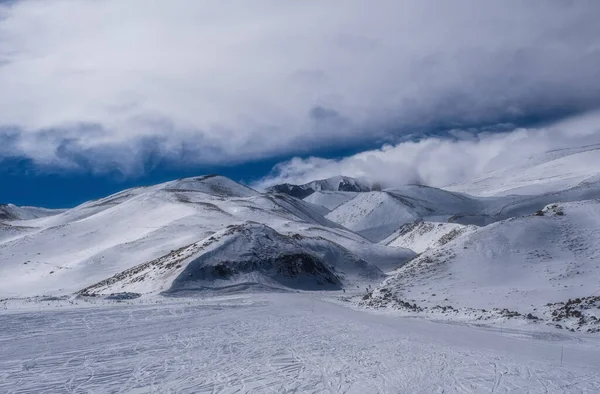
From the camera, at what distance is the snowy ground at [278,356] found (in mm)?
11648

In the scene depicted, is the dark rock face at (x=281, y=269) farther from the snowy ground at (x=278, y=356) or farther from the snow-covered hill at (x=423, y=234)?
the snow-covered hill at (x=423, y=234)

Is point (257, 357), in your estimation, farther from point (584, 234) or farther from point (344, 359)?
point (584, 234)

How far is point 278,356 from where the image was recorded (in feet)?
48.5

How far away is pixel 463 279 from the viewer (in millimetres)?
32594

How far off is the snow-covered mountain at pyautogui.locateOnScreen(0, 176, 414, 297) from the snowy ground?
22.5 m

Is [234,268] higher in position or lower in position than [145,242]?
lower

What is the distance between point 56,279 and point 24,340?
40.8 metres

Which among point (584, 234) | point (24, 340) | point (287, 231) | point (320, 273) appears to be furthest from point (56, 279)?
point (584, 234)

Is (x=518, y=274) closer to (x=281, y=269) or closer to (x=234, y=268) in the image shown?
(x=281, y=269)

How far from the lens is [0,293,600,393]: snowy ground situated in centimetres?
1165

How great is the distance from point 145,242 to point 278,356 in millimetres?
54336

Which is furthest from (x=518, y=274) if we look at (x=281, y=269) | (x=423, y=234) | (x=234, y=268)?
(x=423, y=234)

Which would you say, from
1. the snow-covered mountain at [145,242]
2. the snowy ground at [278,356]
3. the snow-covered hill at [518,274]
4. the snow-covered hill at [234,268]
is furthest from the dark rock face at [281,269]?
the snowy ground at [278,356]

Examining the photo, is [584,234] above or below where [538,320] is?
above
